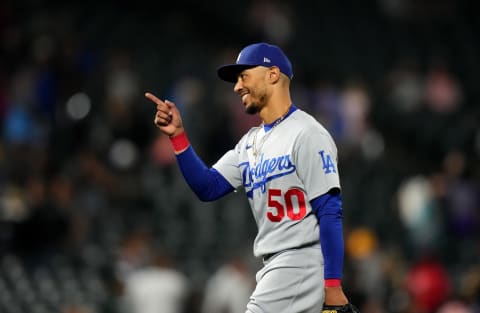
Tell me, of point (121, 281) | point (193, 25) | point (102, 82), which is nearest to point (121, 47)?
point (102, 82)

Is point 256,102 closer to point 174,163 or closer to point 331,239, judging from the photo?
point 331,239

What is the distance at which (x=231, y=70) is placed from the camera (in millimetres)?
5074

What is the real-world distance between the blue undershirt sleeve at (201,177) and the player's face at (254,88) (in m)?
0.38

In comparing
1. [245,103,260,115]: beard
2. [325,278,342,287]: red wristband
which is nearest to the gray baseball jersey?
[245,103,260,115]: beard

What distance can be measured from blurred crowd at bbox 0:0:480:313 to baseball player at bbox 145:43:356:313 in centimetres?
389

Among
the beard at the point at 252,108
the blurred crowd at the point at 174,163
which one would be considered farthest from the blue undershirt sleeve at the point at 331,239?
the blurred crowd at the point at 174,163

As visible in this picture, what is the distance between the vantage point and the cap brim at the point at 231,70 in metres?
5.02

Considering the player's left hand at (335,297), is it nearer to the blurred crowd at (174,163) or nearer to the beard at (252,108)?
the beard at (252,108)

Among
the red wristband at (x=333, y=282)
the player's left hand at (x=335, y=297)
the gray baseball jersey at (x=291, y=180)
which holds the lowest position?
the player's left hand at (x=335, y=297)

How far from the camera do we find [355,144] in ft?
42.9

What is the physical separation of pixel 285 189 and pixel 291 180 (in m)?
0.05

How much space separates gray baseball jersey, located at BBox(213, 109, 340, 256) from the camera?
15.6ft

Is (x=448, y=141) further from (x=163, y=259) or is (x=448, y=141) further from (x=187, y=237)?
(x=163, y=259)

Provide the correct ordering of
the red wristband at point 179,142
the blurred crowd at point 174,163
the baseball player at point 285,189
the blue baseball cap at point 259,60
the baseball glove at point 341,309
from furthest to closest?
the blurred crowd at point 174,163
the red wristband at point 179,142
the blue baseball cap at point 259,60
the baseball player at point 285,189
the baseball glove at point 341,309
